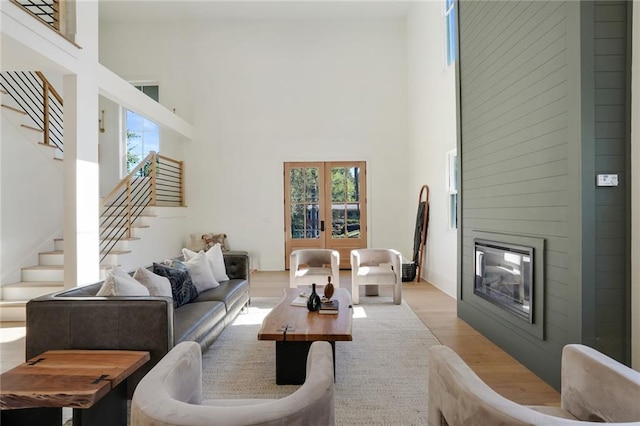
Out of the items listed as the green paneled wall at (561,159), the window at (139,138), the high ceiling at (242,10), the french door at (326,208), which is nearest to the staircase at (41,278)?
the window at (139,138)

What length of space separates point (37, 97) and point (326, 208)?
17.8 feet

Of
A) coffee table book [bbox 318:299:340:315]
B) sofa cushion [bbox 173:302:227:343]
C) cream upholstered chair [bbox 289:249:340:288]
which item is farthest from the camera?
cream upholstered chair [bbox 289:249:340:288]

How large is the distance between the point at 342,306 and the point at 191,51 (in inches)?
285

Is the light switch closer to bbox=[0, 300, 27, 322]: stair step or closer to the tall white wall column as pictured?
the tall white wall column

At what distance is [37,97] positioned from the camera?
5.89 metres

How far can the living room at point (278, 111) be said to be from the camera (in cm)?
806

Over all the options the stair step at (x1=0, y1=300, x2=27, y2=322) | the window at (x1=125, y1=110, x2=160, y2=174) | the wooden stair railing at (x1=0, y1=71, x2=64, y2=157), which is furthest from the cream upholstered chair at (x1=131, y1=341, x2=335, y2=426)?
the window at (x1=125, y1=110, x2=160, y2=174)

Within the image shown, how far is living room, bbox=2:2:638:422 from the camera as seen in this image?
26.5 ft

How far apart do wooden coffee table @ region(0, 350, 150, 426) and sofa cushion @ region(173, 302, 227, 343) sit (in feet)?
1.45

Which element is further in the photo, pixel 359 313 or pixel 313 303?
pixel 359 313

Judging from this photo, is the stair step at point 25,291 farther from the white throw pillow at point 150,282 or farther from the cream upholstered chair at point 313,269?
the cream upholstered chair at point 313,269

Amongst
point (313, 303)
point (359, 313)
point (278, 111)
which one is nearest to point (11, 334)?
point (313, 303)

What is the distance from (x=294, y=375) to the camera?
2.69 meters

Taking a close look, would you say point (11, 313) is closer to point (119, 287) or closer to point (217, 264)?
point (217, 264)
